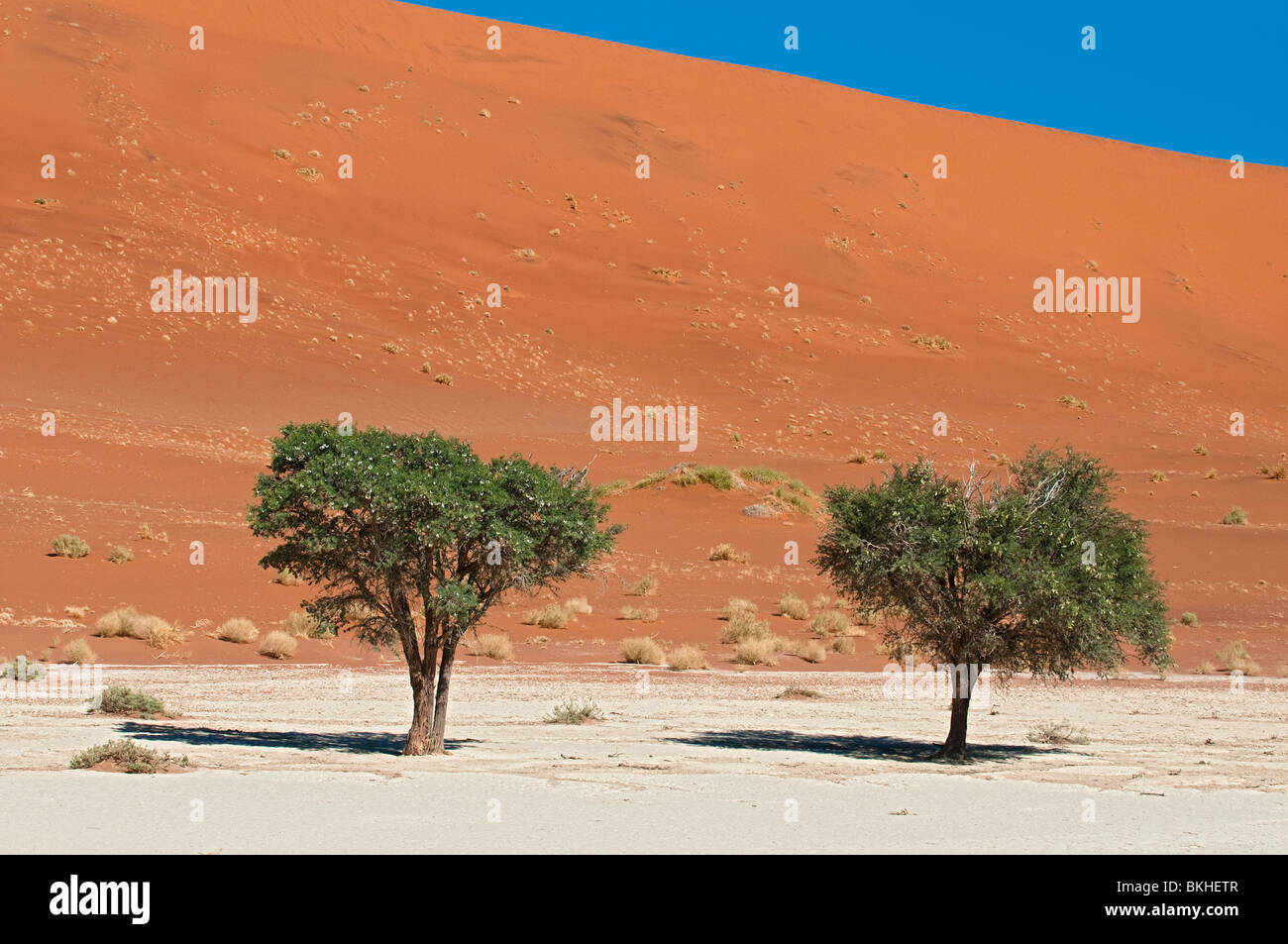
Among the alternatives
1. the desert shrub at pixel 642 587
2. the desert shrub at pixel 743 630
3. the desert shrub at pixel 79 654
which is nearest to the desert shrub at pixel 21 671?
the desert shrub at pixel 79 654

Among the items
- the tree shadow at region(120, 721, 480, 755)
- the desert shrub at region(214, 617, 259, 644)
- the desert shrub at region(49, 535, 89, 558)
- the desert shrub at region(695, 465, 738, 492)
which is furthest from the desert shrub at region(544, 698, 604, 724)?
the desert shrub at region(695, 465, 738, 492)

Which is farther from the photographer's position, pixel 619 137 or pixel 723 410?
pixel 619 137

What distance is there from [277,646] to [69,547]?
7660 mm

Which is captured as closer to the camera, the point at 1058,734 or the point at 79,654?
the point at 1058,734

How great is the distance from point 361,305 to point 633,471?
1554 cm

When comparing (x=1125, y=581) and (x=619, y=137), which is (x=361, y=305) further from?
(x=1125, y=581)

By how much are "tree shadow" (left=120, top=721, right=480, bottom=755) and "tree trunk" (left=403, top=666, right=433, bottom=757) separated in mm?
406

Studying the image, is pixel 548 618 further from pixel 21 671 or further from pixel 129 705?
pixel 129 705

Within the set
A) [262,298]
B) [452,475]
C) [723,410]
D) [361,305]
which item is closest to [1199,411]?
[723,410]

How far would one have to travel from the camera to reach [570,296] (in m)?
58.8

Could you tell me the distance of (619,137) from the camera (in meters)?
73.2

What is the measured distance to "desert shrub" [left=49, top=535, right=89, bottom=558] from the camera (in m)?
30.2

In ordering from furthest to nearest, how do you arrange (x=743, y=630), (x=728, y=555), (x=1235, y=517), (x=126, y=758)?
(x=1235, y=517), (x=728, y=555), (x=743, y=630), (x=126, y=758)

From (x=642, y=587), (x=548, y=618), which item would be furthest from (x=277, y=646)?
(x=642, y=587)
